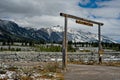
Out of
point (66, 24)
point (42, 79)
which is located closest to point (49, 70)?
point (66, 24)

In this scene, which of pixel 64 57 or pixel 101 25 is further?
pixel 101 25

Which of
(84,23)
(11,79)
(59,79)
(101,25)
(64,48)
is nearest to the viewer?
(11,79)

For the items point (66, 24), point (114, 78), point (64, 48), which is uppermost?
point (66, 24)

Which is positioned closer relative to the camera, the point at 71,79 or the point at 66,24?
the point at 71,79

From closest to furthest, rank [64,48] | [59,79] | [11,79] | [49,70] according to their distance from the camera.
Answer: [11,79] < [59,79] < [49,70] < [64,48]

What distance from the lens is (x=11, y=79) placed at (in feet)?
47.0

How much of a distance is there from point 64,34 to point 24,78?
815 cm

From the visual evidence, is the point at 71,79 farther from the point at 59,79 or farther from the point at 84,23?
the point at 84,23

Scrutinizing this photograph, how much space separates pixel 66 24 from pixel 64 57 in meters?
2.34

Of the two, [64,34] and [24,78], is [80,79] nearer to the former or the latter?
[24,78]

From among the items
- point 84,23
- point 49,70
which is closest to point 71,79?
point 49,70

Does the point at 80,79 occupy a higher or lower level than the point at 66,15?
lower

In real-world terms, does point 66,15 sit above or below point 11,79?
above

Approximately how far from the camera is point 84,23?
2605 cm
